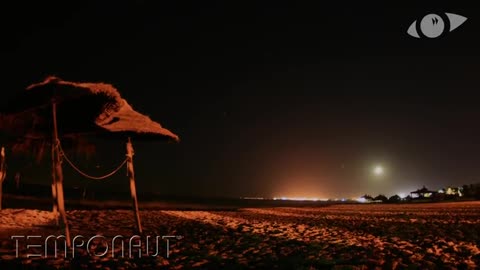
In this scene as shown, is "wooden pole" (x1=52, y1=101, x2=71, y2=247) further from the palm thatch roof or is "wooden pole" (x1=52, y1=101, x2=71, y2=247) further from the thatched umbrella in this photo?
the palm thatch roof

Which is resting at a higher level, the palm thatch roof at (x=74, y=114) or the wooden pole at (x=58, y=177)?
the palm thatch roof at (x=74, y=114)

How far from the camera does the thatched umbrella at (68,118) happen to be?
7695 millimetres

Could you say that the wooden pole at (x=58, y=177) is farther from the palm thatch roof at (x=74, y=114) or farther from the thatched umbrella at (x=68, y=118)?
the palm thatch roof at (x=74, y=114)

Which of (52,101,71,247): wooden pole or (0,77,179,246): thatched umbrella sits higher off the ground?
(0,77,179,246): thatched umbrella

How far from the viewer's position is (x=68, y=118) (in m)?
9.75

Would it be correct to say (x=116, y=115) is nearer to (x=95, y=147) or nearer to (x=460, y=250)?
(x=95, y=147)

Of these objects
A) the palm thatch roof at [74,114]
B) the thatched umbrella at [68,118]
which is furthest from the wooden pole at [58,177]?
the palm thatch roof at [74,114]

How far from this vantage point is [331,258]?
6.95 meters

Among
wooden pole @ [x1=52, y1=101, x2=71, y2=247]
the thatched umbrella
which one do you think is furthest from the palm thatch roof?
wooden pole @ [x1=52, y1=101, x2=71, y2=247]

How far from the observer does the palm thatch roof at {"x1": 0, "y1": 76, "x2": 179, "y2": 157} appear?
7693 mm

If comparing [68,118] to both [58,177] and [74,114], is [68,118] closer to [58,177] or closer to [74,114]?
[74,114]

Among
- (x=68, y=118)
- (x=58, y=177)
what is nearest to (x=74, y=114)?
(x=68, y=118)

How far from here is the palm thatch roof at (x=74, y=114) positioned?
7.69 m

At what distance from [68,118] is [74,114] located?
1.01 ft
